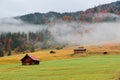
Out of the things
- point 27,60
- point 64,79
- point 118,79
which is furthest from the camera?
point 27,60

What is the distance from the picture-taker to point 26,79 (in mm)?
52281

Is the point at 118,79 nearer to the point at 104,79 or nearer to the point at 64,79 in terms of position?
the point at 104,79

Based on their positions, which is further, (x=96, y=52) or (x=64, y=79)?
(x=96, y=52)

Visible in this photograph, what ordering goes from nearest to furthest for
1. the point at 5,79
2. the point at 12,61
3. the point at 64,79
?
the point at 64,79
the point at 5,79
the point at 12,61

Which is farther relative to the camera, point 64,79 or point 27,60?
point 27,60

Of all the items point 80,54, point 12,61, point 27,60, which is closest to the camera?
point 27,60

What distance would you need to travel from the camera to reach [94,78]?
4981 cm

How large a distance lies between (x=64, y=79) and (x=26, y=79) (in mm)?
5655

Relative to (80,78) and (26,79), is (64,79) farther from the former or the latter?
(26,79)

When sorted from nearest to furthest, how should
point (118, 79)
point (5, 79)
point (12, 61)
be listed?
point (118, 79) → point (5, 79) → point (12, 61)

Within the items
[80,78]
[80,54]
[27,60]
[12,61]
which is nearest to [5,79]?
[80,78]

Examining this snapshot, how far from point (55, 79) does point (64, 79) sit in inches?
61.3

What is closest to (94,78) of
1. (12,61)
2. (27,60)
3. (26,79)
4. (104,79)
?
(104,79)

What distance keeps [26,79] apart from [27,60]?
5831 cm
